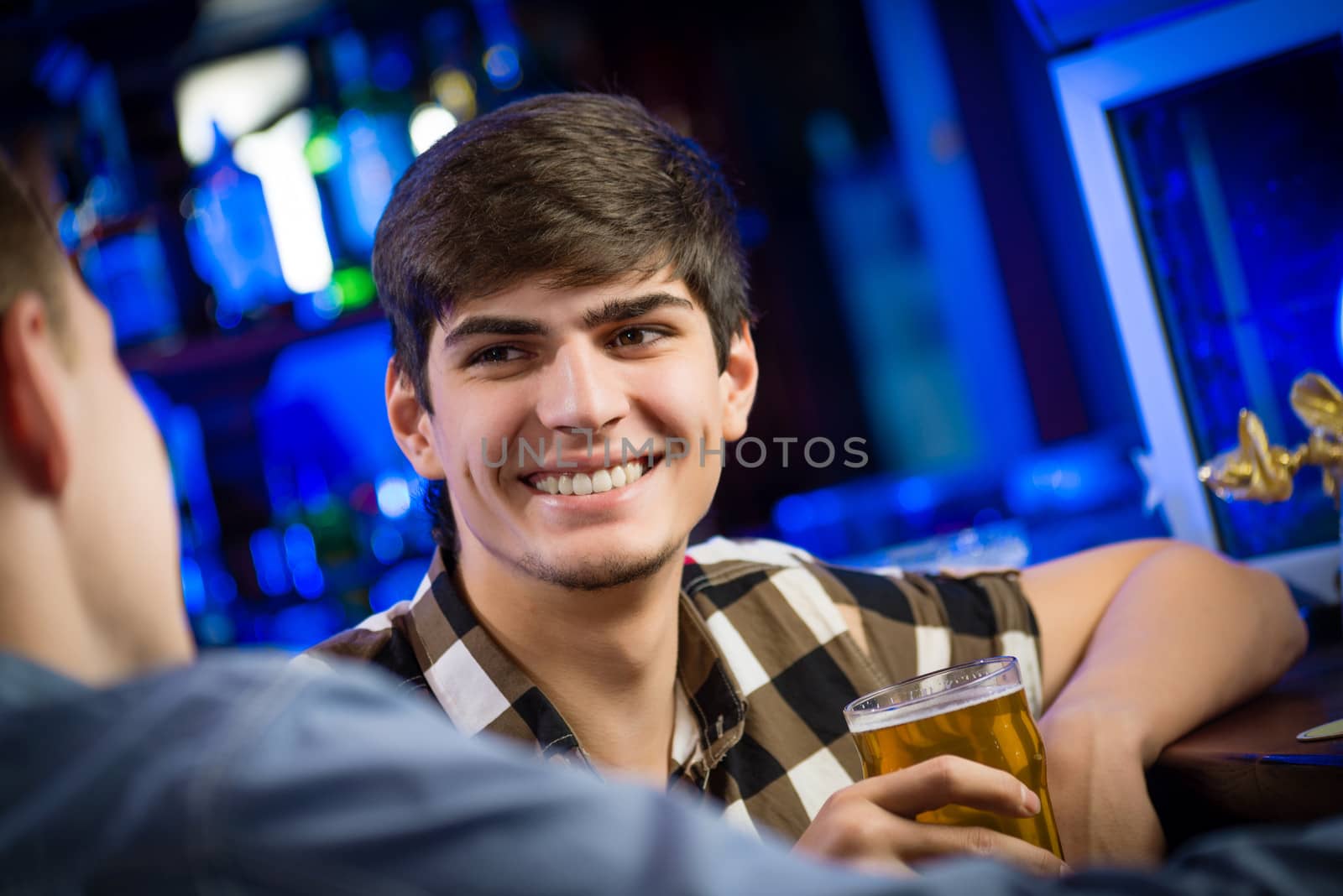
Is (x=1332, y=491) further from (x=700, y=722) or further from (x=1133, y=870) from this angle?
(x=1133, y=870)

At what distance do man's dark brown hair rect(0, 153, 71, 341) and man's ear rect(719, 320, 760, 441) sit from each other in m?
0.93

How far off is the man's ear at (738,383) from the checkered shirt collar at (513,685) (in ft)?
0.79

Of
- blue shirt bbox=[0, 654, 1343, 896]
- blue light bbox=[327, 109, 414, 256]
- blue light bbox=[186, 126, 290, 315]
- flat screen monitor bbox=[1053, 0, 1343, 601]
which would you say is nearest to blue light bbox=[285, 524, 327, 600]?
blue light bbox=[186, 126, 290, 315]

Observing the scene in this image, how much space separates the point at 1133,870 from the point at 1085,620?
0.97 m

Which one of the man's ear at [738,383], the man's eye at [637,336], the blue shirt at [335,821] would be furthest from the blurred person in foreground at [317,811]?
the man's ear at [738,383]

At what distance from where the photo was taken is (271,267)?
8.49 feet

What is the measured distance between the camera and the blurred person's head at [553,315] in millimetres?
1242

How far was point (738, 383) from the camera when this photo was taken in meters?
1.58

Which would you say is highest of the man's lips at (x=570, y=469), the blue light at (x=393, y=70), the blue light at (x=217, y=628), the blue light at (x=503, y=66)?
the blue light at (x=393, y=70)

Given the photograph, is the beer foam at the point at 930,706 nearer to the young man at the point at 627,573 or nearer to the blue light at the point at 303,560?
the young man at the point at 627,573

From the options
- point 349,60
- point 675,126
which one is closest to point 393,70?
point 349,60

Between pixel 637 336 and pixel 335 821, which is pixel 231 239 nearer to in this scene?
pixel 637 336

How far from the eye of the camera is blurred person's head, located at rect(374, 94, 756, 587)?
1.24 m

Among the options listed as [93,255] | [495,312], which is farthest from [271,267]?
[495,312]
